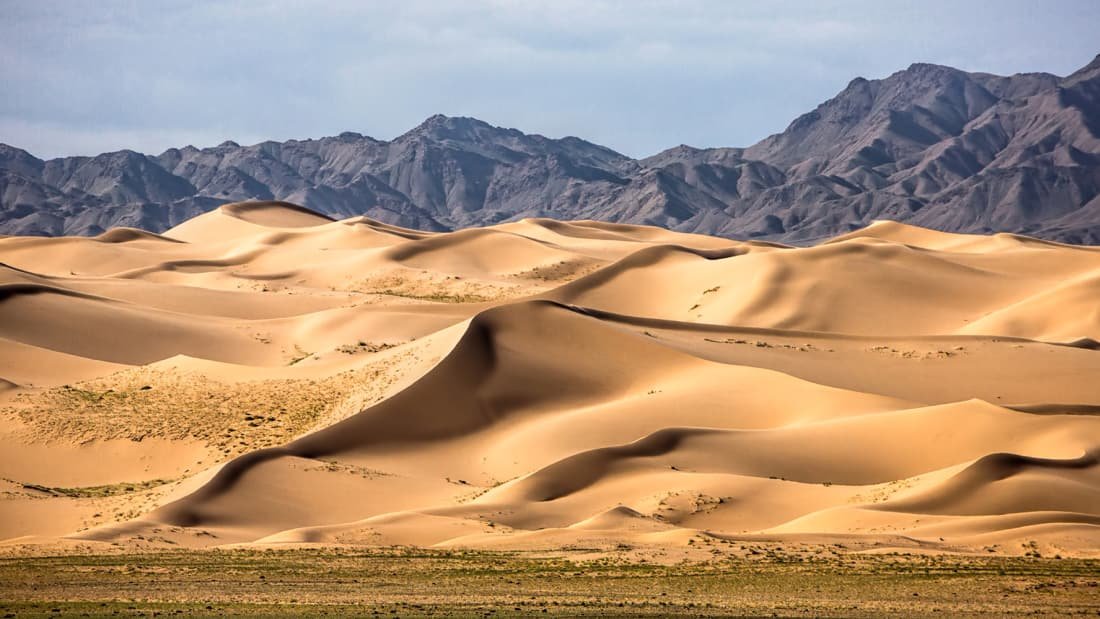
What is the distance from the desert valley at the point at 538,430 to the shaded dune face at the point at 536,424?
0.36 feet

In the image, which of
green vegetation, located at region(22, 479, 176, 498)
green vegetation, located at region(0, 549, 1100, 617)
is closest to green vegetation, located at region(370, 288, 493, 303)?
green vegetation, located at region(22, 479, 176, 498)

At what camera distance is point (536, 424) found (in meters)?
A: 45.9

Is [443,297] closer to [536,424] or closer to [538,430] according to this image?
[536,424]

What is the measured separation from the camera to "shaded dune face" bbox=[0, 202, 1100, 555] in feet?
114

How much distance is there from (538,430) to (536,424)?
0.95 meters

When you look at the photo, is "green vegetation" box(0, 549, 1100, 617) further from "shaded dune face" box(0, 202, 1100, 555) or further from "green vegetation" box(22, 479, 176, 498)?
"green vegetation" box(22, 479, 176, 498)

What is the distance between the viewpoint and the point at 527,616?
2139cm

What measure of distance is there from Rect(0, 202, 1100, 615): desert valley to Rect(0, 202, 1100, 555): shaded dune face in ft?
0.36

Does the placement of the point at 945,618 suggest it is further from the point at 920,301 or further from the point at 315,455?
the point at 920,301

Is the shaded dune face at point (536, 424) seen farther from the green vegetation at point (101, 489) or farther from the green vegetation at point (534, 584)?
the green vegetation at point (534, 584)

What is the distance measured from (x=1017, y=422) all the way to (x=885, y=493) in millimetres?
8051

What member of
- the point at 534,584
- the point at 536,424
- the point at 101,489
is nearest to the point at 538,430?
the point at 536,424

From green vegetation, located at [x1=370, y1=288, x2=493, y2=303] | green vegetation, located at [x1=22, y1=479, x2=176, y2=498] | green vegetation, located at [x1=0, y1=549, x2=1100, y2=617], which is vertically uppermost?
green vegetation, located at [x1=370, y1=288, x2=493, y2=303]

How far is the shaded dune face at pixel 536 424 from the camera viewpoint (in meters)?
34.6
